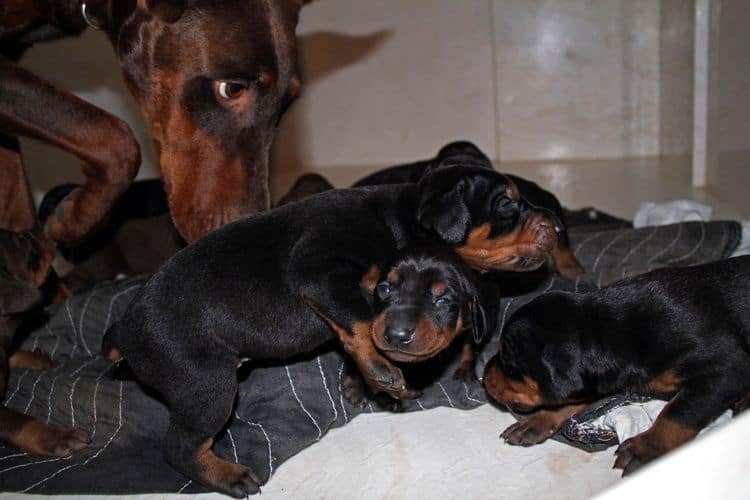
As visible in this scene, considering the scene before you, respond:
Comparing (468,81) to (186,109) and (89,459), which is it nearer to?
(186,109)

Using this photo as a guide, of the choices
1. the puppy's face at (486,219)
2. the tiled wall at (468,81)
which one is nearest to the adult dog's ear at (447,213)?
the puppy's face at (486,219)

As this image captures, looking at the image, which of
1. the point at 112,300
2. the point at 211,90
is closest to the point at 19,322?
the point at 112,300

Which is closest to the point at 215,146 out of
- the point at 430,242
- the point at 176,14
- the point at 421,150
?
the point at 176,14

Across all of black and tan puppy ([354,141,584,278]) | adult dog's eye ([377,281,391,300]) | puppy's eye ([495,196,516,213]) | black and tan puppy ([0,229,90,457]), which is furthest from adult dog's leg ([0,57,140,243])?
puppy's eye ([495,196,516,213])

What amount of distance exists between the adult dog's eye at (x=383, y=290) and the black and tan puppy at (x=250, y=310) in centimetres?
6

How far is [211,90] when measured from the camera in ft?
10.9

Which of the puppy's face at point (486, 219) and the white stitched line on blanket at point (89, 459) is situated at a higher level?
the puppy's face at point (486, 219)

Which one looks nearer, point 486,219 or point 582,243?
point 486,219

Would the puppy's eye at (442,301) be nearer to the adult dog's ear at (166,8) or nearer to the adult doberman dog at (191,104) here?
the adult doberman dog at (191,104)

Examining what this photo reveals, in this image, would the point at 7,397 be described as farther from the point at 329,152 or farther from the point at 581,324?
the point at 329,152

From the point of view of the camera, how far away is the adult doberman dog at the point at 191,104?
3311 mm

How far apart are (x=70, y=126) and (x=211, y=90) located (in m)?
0.62

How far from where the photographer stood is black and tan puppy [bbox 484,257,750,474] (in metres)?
2.56

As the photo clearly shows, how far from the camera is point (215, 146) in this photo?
3.34 meters
